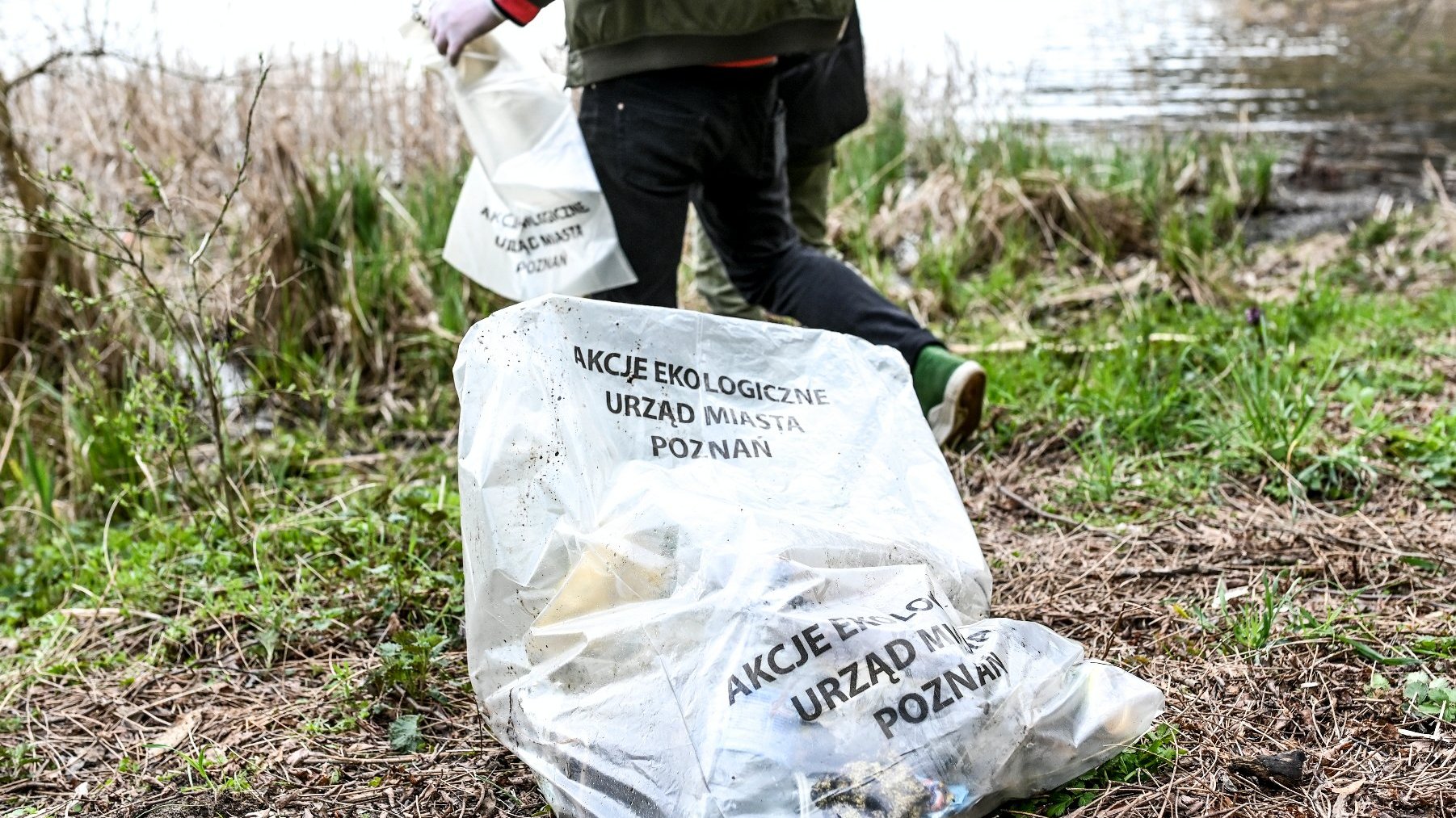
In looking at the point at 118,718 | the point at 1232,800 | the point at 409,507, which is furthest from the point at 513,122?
the point at 1232,800

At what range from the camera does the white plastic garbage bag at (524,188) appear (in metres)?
2.23

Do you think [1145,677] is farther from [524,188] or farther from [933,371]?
[524,188]

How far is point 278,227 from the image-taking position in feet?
11.8

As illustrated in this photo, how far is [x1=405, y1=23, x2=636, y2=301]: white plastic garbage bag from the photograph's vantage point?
2227mm

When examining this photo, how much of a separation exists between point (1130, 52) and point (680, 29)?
9.28m

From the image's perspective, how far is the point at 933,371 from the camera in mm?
2461

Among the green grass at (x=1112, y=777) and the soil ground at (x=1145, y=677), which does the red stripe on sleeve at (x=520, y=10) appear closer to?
the soil ground at (x=1145, y=677)

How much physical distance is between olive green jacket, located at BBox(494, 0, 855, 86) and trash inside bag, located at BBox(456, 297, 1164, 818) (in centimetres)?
62

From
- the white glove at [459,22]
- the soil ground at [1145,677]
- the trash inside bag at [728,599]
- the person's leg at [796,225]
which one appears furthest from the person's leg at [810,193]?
the trash inside bag at [728,599]

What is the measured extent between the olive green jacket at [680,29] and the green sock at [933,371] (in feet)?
2.33

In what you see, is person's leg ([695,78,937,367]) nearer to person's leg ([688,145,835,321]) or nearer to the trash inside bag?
person's leg ([688,145,835,321])

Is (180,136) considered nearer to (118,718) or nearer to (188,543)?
(188,543)

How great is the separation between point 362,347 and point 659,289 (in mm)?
1653

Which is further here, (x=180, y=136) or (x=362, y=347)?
(x=180, y=136)
